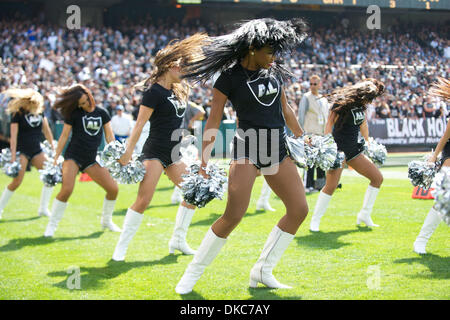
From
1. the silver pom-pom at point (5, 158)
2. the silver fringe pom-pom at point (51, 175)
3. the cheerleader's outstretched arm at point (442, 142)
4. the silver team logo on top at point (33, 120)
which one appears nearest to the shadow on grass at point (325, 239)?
the cheerleader's outstretched arm at point (442, 142)

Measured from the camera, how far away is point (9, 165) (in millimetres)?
8016

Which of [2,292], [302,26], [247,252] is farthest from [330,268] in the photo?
[2,292]

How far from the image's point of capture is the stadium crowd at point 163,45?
61.9ft

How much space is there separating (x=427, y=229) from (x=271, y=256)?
6.24 ft

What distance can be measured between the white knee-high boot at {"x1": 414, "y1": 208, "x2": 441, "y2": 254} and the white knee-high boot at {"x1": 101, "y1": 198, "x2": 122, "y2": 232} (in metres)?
3.64

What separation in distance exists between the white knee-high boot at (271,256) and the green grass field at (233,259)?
0.30 feet

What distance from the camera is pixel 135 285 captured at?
4547mm

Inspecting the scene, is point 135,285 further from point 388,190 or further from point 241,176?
point 388,190

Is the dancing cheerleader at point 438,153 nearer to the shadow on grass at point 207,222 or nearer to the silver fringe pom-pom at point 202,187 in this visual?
the silver fringe pom-pom at point 202,187

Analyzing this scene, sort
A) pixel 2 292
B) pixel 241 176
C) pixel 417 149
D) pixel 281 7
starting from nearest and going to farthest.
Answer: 1. pixel 241 176
2. pixel 2 292
3. pixel 417 149
4. pixel 281 7

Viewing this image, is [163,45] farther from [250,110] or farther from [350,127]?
[250,110]

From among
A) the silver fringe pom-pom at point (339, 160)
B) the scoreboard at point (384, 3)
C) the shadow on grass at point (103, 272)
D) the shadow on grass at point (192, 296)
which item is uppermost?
the scoreboard at point (384, 3)

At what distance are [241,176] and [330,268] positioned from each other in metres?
1.48

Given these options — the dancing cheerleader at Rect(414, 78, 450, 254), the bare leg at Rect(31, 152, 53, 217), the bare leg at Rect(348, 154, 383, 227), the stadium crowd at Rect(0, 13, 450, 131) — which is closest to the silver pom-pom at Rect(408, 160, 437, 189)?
the dancing cheerleader at Rect(414, 78, 450, 254)
